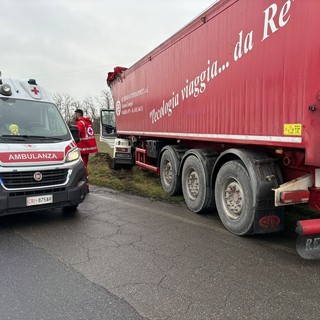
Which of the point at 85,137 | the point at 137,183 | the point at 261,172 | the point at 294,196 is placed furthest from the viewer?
the point at 137,183

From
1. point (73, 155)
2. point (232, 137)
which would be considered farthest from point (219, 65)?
point (73, 155)

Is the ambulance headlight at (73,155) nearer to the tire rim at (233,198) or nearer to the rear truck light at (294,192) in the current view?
the tire rim at (233,198)

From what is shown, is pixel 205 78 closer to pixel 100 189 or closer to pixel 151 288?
pixel 151 288

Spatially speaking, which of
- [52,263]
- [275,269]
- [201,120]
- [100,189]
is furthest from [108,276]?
[100,189]

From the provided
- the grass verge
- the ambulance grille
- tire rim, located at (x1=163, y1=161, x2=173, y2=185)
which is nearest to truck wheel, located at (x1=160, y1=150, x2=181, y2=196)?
tire rim, located at (x1=163, y1=161, x2=173, y2=185)

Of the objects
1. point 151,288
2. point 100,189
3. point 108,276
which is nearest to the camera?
point 151,288

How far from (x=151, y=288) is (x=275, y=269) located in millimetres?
1413

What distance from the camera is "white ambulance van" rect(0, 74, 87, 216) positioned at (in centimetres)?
473

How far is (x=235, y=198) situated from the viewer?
471cm

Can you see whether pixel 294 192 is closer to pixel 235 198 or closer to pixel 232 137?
pixel 235 198

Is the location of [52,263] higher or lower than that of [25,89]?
lower

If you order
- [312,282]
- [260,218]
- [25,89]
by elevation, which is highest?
[25,89]

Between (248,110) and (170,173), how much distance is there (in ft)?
10.5

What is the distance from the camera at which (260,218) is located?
419 cm
